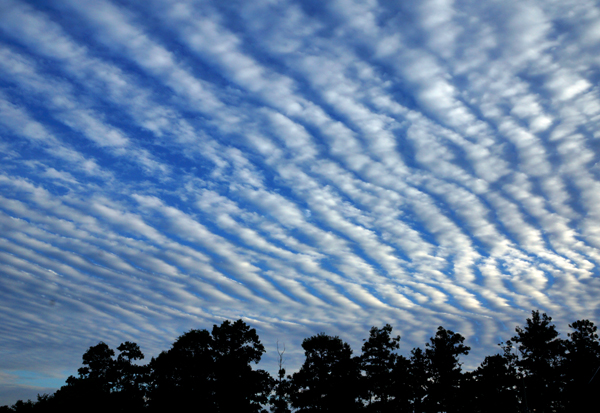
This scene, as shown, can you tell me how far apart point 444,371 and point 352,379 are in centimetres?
1477

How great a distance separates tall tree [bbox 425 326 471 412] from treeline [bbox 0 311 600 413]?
0.48 ft

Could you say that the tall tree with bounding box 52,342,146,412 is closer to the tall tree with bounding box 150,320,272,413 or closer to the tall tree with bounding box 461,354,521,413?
the tall tree with bounding box 150,320,272,413

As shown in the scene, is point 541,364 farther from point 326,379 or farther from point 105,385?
point 105,385

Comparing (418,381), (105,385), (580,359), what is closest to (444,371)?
(418,381)

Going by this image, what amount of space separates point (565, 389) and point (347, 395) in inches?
1131

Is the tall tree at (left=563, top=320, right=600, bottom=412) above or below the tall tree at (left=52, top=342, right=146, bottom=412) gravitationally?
above

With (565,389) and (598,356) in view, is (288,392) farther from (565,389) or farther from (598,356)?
(598,356)

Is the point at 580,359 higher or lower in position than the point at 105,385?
higher

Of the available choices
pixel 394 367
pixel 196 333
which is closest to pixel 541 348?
pixel 394 367

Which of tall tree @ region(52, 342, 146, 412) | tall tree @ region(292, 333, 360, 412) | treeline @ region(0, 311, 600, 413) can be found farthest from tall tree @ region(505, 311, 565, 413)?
tall tree @ region(52, 342, 146, 412)

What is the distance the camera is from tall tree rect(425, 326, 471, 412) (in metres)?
61.1

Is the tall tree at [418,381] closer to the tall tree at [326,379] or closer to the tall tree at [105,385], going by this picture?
the tall tree at [326,379]

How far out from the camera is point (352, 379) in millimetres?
60656

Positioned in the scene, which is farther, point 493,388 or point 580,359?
point 493,388
